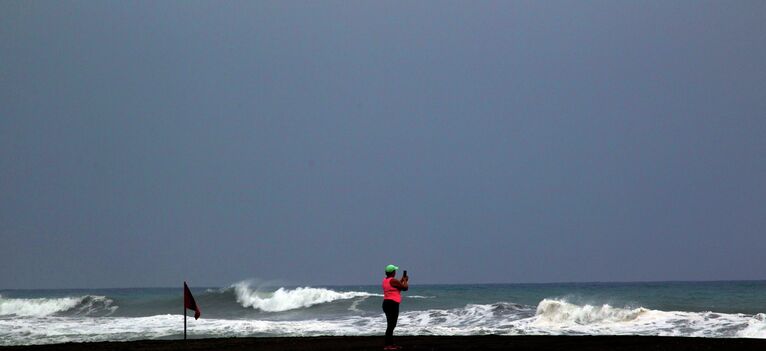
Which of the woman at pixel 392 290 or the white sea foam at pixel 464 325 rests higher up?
the woman at pixel 392 290

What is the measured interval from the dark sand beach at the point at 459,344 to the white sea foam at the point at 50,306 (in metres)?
33.4

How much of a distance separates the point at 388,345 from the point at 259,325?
47.2 ft

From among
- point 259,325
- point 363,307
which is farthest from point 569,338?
point 363,307

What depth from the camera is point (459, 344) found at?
1784cm

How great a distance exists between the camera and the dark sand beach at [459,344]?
53.6 feet

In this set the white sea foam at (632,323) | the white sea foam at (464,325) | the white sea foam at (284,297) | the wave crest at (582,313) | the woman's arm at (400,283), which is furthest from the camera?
the white sea foam at (284,297)

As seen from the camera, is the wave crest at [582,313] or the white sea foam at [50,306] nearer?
the wave crest at [582,313]

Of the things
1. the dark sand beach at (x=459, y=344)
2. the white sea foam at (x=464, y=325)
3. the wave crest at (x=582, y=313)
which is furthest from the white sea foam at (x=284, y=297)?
the dark sand beach at (x=459, y=344)

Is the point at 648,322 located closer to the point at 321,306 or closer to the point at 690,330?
the point at 690,330

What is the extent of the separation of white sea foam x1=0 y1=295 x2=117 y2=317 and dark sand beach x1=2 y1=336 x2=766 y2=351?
3341 centimetres

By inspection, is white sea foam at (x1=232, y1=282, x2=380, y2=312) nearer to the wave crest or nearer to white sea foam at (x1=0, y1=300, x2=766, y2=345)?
white sea foam at (x1=0, y1=300, x2=766, y2=345)

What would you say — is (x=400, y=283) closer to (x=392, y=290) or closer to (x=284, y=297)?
(x=392, y=290)

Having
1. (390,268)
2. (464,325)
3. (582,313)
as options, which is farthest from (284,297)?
(390,268)

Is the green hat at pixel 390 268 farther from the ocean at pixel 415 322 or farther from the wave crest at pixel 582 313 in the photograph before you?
the wave crest at pixel 582 313
